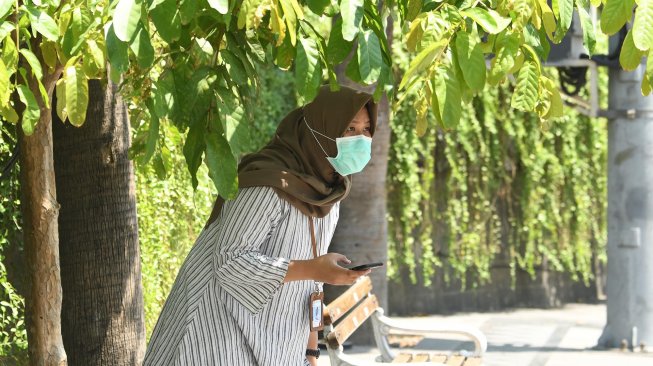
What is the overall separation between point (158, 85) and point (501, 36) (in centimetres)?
95

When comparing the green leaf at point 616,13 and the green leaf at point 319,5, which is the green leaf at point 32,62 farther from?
the green leaf at point 616,13

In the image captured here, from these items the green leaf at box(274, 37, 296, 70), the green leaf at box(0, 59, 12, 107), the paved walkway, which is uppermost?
the green leaf at box(274, 37, 296, 70)

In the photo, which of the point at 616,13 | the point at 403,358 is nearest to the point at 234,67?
the point at 616,13

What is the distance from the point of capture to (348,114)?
3881 mm

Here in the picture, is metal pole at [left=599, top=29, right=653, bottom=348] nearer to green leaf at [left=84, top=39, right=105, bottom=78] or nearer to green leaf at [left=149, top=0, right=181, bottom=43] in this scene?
green leaf at [left=84, top=39, right=105, bottom=78]

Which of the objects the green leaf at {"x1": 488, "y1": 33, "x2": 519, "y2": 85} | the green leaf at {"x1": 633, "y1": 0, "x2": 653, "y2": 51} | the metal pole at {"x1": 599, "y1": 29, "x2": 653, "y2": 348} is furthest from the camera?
the metal pole at {"x1": 599, "y1": 29, "x2": 653, "y2": 348}

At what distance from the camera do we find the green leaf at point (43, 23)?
3.36 meters

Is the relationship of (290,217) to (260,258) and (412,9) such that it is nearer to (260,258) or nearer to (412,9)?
(260,258)

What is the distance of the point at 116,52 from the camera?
2926mm

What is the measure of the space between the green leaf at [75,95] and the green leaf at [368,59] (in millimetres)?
812

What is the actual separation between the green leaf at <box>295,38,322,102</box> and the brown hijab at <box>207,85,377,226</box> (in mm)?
643

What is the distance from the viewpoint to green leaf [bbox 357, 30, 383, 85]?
3000 mm

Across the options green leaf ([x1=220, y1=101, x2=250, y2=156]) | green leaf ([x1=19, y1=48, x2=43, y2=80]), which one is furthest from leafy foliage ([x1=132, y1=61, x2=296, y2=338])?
green leaf ([x1=220, y1=101, x2=250, y2=156])

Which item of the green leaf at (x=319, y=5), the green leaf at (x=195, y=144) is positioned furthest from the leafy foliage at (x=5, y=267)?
the green leaf at (x=319, y=5)
